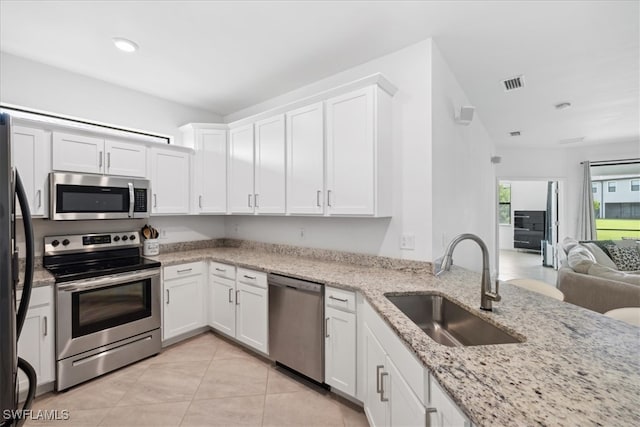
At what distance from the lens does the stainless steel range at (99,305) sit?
216 centimetres

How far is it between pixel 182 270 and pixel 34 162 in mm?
1511

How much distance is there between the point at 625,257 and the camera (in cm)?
441

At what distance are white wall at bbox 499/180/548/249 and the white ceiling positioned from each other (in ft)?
19.2

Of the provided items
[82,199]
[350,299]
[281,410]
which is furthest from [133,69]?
[281,410]

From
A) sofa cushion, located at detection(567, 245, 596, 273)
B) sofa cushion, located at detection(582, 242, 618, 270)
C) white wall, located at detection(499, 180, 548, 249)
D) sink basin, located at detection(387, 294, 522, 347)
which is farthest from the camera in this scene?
white wall, located at detection(499, 180, 548, 249)

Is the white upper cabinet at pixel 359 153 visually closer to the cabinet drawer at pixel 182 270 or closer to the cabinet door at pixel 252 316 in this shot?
the cabinet door at pixel 252 316

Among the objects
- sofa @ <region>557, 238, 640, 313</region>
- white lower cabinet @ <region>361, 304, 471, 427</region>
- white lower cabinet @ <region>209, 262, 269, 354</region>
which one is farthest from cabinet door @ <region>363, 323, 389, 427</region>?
sofa @ <region>557, 238, 640, 313</region>

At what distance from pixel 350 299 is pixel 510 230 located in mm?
9524

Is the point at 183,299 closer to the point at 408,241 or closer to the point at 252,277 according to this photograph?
the point at 252,277

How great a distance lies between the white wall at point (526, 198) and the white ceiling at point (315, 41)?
586 centimetres

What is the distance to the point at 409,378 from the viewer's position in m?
1.16

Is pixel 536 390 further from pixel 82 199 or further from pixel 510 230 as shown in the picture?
pixel 510 230

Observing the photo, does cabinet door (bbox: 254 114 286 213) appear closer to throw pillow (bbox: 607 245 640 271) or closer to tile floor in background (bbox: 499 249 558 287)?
tile floor in background (bbox: 499 249 558 287)

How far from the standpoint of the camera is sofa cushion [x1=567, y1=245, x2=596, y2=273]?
332 centimetres
